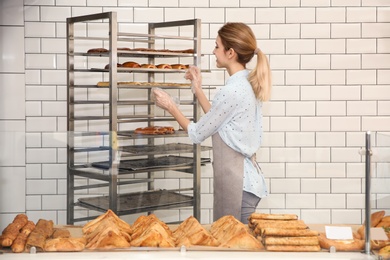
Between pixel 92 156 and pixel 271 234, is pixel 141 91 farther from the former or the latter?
pixel 271 234

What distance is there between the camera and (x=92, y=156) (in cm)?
250

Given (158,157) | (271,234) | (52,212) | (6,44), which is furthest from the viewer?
(6,44)

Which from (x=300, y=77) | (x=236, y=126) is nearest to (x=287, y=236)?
(x=236, y=126)

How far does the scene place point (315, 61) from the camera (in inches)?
199

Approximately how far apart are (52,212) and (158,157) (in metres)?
0.57

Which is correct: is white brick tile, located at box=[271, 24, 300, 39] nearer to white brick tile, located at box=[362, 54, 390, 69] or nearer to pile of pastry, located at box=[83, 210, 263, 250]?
white brick tile, located at box=[362, 54, 390, 69]

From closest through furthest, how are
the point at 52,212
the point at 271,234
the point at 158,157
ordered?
1. the point at 271,234
2. the point at 52,212
3. the point at 158,157

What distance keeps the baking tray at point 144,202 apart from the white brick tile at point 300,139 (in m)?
0.45

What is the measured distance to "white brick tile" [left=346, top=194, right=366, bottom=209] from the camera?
2410 millimetres

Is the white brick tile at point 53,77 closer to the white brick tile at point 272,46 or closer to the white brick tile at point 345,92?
the white brick tile at point 272,46

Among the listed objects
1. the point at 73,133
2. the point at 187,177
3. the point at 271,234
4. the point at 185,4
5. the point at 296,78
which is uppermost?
the point at 185,4

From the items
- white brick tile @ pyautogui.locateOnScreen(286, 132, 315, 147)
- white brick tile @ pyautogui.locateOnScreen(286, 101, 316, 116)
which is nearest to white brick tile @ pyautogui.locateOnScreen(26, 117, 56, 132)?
white brick tile @ pyautogui.locateOnScreen(286, 101, 316, 116)

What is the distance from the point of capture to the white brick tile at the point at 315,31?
5047 millimetres

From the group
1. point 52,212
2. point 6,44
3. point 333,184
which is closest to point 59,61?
point 6,44
